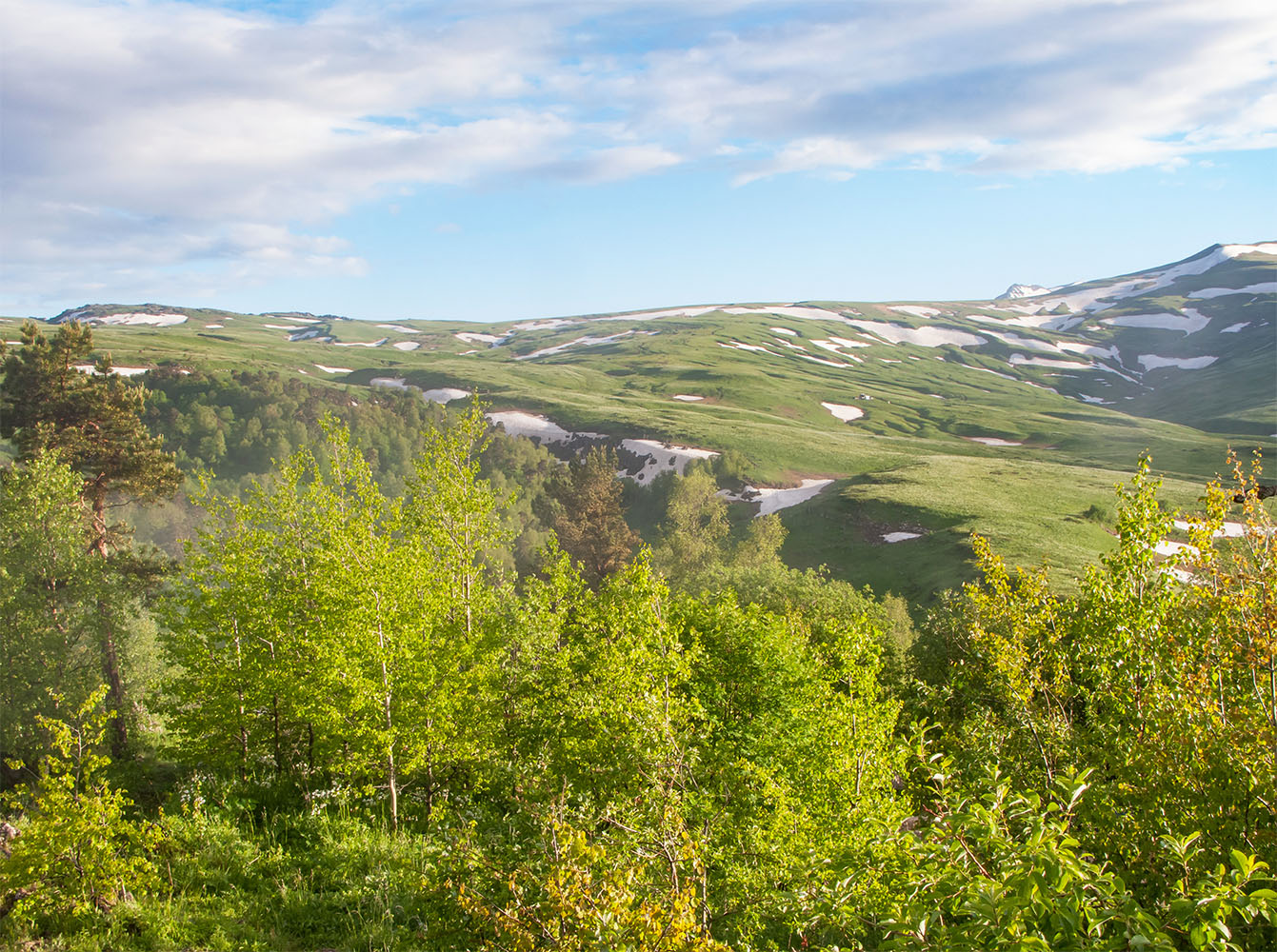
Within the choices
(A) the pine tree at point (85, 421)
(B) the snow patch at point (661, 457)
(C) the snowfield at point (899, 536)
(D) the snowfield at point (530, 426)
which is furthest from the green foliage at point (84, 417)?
(D) the snowfield at point (530, 426)

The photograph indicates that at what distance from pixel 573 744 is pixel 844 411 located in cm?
17031

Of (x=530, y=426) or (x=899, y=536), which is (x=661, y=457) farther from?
(x=899, y=536)

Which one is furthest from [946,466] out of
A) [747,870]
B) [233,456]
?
[233,456]

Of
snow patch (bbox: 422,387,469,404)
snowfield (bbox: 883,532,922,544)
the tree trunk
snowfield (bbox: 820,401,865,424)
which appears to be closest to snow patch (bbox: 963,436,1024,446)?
snowfield (bbox: 820,401,865,424)

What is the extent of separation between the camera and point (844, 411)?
178625 mm

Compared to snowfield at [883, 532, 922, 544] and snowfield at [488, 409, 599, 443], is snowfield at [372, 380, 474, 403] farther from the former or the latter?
snowfield at [883, 532, 922, 544]

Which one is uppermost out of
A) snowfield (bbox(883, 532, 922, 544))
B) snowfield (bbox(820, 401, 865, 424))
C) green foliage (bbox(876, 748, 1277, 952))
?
snowfield (bbox(820, 401, 865, 424))

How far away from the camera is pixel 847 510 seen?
8388 centimetres

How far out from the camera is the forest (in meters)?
8.25

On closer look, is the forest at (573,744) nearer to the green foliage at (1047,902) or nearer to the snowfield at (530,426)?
the green foliage at (1047,902)

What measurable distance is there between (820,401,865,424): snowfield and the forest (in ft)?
456

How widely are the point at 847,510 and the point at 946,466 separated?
82.5 ft

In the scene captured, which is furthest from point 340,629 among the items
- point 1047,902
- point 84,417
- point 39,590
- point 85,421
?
point 84,417

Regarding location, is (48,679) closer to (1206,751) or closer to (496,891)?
(496,891)
